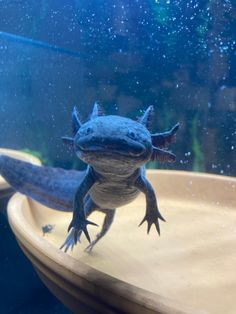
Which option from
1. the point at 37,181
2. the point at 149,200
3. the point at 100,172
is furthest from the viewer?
the point at 37,181

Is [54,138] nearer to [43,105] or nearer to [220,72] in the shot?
[43,105]

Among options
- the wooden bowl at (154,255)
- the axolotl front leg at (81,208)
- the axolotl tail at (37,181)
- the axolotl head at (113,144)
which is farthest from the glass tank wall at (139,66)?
the axolotl head at (113,144)

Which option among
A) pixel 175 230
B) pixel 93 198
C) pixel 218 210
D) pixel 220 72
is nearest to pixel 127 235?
pixel 175 230

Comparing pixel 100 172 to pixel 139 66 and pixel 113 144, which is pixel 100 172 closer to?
pixel 113 144

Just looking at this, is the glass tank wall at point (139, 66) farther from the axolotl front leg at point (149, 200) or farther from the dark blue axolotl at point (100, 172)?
the axolotl front leg at point (149, 200)

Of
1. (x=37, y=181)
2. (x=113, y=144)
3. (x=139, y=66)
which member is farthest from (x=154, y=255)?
(x=139, y=66)
